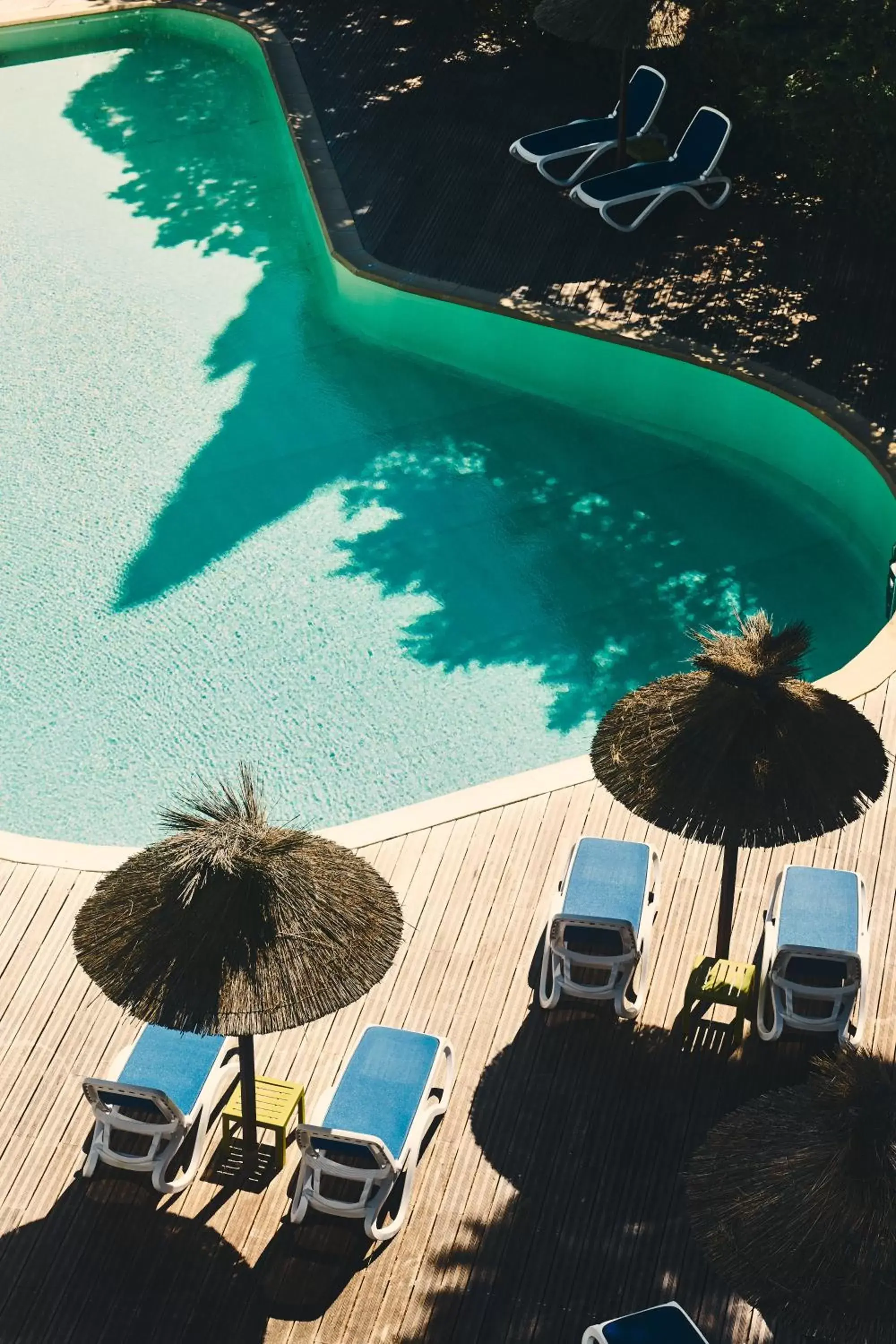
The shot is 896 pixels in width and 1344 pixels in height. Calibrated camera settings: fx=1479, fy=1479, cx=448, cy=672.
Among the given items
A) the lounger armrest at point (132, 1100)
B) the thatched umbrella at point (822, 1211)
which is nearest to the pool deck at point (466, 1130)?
the lounger armrest at point (132, 1100)

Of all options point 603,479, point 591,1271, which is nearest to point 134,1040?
point 591,1271

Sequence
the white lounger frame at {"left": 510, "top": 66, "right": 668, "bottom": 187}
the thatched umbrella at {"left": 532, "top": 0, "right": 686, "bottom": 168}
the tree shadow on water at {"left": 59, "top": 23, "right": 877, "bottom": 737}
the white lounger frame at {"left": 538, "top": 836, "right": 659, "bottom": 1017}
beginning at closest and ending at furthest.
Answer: the white lounger frame at {"left": 538, "top": 836, "right": 659, "bottom": 1017}, the tree shadow on water at {"left": 59, "top": 23, "right": 877, "bottom": 737}, the thatched umbrella at {"left": 532, "top": 0, "right": 686, "bottom": 168}, the white lounger frame at {"left": 510, "top": 66, "right": 668, "bottom": 187}

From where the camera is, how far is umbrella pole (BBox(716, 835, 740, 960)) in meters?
6.91

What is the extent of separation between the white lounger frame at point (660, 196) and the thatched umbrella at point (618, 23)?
93 centimetres

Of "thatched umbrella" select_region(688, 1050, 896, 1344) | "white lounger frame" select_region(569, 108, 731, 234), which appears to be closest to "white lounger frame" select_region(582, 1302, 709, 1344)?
"thatched umbrella" select_region(688, 1050, 896, 1344)

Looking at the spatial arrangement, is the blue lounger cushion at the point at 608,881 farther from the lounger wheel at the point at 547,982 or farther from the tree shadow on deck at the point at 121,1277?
the tree shadow on deck at the point at 121,1277

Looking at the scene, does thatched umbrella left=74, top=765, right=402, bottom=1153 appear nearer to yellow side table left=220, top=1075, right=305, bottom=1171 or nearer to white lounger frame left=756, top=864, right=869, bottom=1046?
yellow side table left=220, top=1075, right=305, bottom=1171

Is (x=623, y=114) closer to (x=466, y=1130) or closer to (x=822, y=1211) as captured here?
(x=466, y=1130)

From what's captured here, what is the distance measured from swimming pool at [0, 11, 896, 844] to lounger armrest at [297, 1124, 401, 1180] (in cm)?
341

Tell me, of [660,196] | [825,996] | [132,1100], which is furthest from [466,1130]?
[660,196]

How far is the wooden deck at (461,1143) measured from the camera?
639 centimetres

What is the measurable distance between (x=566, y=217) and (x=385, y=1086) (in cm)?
954

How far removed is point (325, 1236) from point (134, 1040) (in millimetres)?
1363

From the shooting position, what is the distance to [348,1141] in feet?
20.9
